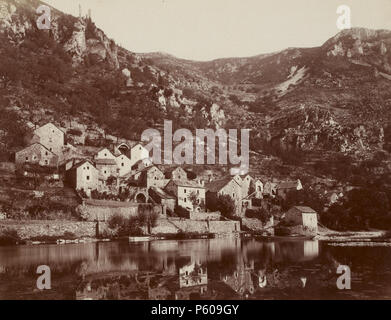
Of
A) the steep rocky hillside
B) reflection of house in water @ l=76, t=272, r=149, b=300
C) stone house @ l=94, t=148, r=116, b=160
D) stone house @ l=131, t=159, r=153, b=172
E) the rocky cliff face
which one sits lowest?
reflection of house in water @ l=76, t=272, r=149, b=300

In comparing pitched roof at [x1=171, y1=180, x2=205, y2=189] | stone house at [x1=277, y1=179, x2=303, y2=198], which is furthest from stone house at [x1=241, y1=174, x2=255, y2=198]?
pitched roof at [x1=171, y1=180, x2=205, y2=189]

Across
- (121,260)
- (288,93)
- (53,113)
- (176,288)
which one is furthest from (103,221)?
(288,93)

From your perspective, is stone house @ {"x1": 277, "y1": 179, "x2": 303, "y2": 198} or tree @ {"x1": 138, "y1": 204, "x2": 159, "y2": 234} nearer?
tree @ {"x1": 138, "y1": 204, "x2": 159, "y2": 234}

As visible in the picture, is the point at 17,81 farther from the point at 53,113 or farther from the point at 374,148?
the point at 374,148

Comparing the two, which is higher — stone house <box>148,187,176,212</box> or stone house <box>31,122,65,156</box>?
→ stone house <box>31,122,65,156</box>

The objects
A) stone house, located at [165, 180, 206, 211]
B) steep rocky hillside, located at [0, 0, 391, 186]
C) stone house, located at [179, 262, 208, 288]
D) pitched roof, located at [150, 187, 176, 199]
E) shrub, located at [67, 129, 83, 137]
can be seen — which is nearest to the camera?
stone house, located at [179, 262, 208, 288]

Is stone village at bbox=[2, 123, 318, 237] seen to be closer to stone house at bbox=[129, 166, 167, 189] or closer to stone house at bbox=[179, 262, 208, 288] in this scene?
stone house at bbox=[129, 166, 167, 189]

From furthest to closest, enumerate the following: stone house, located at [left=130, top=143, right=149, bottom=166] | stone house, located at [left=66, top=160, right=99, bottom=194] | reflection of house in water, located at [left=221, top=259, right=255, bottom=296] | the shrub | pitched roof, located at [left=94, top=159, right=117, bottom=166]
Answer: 1. the shrub
2. stone house, located at [left=130, top=143, right=149, bottom=166]
3. pitched roof, located at [left=94, top=159, right=117, bottom=166]
4. stone house, located at [left=66, top=160, right=99, bottom=194]
5. reflection of house in water, located at [left=221, top=259, right=255, bottom=296]

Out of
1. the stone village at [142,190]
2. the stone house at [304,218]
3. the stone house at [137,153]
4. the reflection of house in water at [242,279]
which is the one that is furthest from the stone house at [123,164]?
the reflection of house in water at [242,279]
